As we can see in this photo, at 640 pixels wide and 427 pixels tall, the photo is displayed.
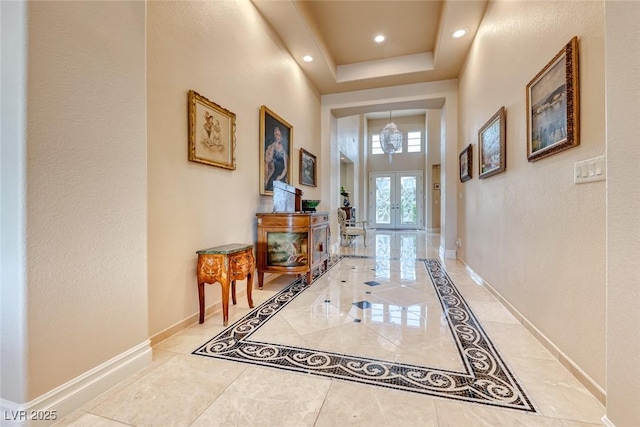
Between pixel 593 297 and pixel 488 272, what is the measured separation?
5.52 ft

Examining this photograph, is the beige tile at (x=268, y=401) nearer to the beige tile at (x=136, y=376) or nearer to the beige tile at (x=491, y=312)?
the beige tile at (x=136, y=376)

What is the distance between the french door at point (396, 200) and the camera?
10930 mm

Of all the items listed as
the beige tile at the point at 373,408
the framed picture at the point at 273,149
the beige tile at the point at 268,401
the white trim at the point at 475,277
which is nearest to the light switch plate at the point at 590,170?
the beige tile at the point at 373,408

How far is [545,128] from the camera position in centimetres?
180

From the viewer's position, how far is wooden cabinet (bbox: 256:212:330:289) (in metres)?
3.02

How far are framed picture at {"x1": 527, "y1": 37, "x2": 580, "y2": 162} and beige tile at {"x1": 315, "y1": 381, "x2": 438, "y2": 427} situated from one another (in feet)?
5.26

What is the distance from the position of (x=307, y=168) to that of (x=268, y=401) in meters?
3.81

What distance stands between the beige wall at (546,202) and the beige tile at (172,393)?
1.90 m

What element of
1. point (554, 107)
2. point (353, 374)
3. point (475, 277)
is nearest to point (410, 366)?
point (353, 374)

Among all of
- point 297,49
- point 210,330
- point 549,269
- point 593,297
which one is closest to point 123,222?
point 210,330

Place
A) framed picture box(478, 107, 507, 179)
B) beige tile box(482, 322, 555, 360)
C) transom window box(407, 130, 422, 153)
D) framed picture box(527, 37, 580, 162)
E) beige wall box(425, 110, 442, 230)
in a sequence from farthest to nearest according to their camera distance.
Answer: transom window box(407, 130, 422, 153), beige wall box(425, 110, 442, 230), framed picture box(478, 107, 507, 179), beige tile box(482, 322, 555, 360), framed picture box(527, 37, 580, 162)

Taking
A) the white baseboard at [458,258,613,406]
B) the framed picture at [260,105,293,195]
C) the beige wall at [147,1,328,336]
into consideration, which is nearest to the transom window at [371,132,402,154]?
the framed picture at [260,105,293,195]

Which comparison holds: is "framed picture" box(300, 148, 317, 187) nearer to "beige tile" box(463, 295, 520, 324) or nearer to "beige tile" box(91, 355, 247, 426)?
"beige tile" box(463, 295, 520, 324)

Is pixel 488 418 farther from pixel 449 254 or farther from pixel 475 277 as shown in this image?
pixel 449 254
